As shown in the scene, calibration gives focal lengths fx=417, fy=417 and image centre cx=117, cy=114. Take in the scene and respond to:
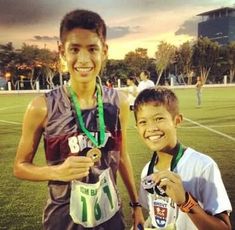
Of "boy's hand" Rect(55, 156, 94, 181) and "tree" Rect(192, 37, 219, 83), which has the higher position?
"tree" Rect(192, 37, 219, 83)

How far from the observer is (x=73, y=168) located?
1206mm

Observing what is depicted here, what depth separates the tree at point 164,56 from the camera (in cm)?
174

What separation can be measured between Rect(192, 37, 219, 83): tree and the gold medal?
753 millimetres

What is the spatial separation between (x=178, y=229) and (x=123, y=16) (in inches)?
35.9

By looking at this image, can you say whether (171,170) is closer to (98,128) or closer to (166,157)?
(166,157)

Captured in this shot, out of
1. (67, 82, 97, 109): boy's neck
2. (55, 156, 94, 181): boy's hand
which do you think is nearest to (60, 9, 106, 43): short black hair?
(67, 82, 97, 109): boy's neck

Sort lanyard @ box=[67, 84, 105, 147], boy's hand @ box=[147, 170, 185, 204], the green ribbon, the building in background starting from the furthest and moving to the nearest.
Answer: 1. the building in background
2. lanyard @ box=[67, 84, 105, 147]
3. the green ribbon
4. boy's hand @ box=[147, 170, 185, 204]

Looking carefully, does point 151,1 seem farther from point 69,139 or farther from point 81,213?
point 81,213

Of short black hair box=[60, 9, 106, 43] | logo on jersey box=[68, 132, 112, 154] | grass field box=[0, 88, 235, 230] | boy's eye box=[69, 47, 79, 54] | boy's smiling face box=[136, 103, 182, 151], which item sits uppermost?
short black hair box=[60, 9, 106, 43]

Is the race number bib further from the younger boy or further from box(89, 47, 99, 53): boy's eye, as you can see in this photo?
box(89, 47, 99, 53): boy's eye

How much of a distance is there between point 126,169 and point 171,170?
0.27m

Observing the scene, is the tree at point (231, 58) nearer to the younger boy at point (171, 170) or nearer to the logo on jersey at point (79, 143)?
the younger boy at point (171, 170)

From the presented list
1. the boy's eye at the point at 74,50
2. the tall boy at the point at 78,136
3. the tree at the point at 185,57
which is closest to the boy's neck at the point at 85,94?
the tall boy at the point at 78,136

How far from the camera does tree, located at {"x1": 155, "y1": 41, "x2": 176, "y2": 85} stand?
5.71 feet
